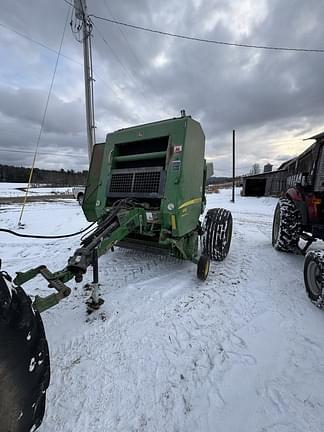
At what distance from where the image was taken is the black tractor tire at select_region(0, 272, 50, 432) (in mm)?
1065

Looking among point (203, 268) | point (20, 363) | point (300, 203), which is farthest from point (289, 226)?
point (20, 363)

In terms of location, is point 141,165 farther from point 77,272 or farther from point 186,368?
point 186,368

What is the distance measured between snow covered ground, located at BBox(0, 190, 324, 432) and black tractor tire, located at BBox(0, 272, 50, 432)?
0.49 meters

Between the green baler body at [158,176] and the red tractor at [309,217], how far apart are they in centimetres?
172

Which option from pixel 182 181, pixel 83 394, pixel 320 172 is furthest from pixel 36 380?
pixel 320 172

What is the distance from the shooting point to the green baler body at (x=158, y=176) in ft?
10.7

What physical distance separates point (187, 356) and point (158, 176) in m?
2.33

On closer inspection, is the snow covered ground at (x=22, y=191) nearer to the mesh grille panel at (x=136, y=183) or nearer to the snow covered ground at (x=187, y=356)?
the mesh grille panel at (x=136, y=183)

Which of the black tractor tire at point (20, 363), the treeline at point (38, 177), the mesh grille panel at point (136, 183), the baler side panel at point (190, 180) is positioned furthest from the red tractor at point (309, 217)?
the treeline at point (38, 177)

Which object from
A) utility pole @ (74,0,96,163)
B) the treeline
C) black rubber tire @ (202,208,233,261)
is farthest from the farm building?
the treeline

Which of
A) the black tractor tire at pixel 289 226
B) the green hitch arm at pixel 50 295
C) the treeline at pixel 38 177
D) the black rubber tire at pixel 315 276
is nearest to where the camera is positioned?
the green hitch arm at pixel 50 295

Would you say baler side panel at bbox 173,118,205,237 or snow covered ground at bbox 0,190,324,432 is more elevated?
baler side panel at bbox 173,118,205,237

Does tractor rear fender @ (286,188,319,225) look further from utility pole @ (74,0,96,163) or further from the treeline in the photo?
the treeline

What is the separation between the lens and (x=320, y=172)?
3822 mm
